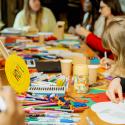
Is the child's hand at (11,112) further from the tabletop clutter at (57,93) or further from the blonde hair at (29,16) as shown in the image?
the blonde hair at (29,16)

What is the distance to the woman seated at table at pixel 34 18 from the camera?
4246mm

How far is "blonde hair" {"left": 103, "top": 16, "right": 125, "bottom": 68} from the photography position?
1.81 m

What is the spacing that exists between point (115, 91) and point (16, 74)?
0.48 m

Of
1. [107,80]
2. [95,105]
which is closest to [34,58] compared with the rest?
[107,80]

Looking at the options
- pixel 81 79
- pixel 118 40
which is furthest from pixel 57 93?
pixel 118 40

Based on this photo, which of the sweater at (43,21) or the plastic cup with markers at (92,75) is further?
the sweater at (43,21)

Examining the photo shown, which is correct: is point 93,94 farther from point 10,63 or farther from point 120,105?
point 10,63

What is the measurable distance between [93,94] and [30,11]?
295cm

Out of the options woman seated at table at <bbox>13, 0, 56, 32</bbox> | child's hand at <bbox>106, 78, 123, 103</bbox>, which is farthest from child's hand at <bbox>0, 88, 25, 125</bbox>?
woman seated at table at <bbox>13, 0, 56, 32</bbox>

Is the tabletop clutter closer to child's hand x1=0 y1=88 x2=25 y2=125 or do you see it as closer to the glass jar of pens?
the glass jar of pens

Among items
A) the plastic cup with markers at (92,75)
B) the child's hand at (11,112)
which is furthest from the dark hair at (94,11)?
the child's hand at (11,112)

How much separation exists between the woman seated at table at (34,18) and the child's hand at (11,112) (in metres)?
3.51

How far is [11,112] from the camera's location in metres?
0.60

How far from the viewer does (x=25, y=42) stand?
3.10m
